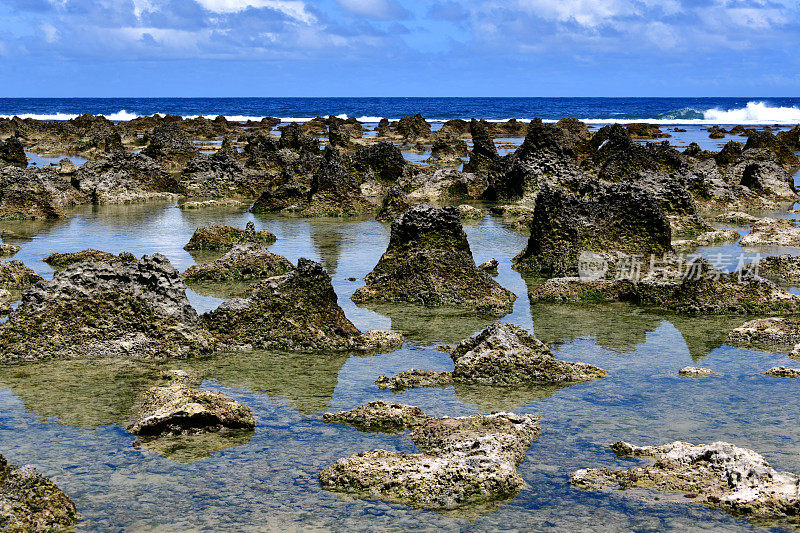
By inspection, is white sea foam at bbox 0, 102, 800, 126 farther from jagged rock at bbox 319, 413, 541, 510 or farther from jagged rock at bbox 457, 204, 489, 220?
jagged rock at bbox 319, 413, 541, 510

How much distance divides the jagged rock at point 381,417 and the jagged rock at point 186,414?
0.85 m

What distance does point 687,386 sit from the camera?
30.6ft

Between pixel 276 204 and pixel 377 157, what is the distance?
734 cm

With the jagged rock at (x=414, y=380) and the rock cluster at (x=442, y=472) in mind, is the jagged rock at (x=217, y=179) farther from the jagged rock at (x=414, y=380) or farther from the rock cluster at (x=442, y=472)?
the rock cluster at (x=442, y=472)

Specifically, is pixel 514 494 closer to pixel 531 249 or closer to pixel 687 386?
pixel 687 386

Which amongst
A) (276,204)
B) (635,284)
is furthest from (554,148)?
(635,284)

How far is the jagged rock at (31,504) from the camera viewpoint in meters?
5.80

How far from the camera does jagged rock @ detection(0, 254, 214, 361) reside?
9938 millimetres

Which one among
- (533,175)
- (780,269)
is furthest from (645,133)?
(780,269)

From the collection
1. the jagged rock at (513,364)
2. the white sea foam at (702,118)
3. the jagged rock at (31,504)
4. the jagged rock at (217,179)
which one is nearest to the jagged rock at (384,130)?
the white sea foam at (702,118)

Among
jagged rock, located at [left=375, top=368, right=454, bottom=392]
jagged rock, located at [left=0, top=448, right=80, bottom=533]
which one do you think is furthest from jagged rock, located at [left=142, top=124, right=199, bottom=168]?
jagged rock, located at [left=0, top=448, right=80, bottom=533]

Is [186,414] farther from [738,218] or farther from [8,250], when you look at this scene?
[738,218]

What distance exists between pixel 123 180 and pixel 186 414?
1988cm

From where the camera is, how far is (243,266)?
14.5 m
